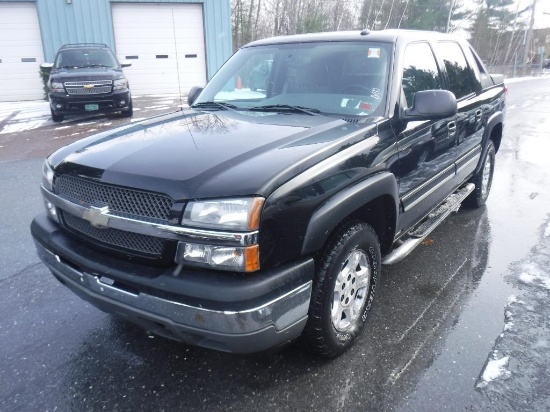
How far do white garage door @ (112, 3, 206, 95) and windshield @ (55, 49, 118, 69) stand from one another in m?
4.29

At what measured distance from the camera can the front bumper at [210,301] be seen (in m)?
1.96

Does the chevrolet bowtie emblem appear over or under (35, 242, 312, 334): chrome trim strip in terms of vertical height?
over

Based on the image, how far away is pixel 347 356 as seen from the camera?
8.86 feet

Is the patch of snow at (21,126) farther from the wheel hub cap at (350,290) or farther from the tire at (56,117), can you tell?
the wheel hub cap at (350,290)

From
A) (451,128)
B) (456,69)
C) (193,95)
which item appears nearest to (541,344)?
(451,128)

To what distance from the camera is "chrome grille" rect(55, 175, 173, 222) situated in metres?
2.10

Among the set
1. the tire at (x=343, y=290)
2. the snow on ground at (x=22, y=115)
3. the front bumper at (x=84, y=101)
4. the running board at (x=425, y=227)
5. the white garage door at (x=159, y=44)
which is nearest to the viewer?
the tire at (x=343, y=290)

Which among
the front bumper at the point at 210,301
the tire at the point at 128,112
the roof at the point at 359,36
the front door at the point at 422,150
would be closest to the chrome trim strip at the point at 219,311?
the front bumper at the point at 210,301

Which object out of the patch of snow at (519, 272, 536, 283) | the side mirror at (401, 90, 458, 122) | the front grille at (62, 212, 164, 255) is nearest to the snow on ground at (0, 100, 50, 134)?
the front grille at (62, 212, 164, 255)

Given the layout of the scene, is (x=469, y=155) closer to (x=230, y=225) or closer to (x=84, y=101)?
(x=230, y=225)

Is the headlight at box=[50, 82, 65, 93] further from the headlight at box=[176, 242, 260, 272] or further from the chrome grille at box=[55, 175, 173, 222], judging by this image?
the headlight at box=[176, 242, 260, 272]

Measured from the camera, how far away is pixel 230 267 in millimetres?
2002

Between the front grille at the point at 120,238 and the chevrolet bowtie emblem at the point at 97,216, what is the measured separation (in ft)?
0.22

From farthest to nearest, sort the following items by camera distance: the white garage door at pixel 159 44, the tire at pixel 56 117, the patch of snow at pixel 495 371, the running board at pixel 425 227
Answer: the white garage door at pixel 159 44
the tire at pixel 56 117
the running board at pixel 425 227
the patch of snow at pixel 495 371
